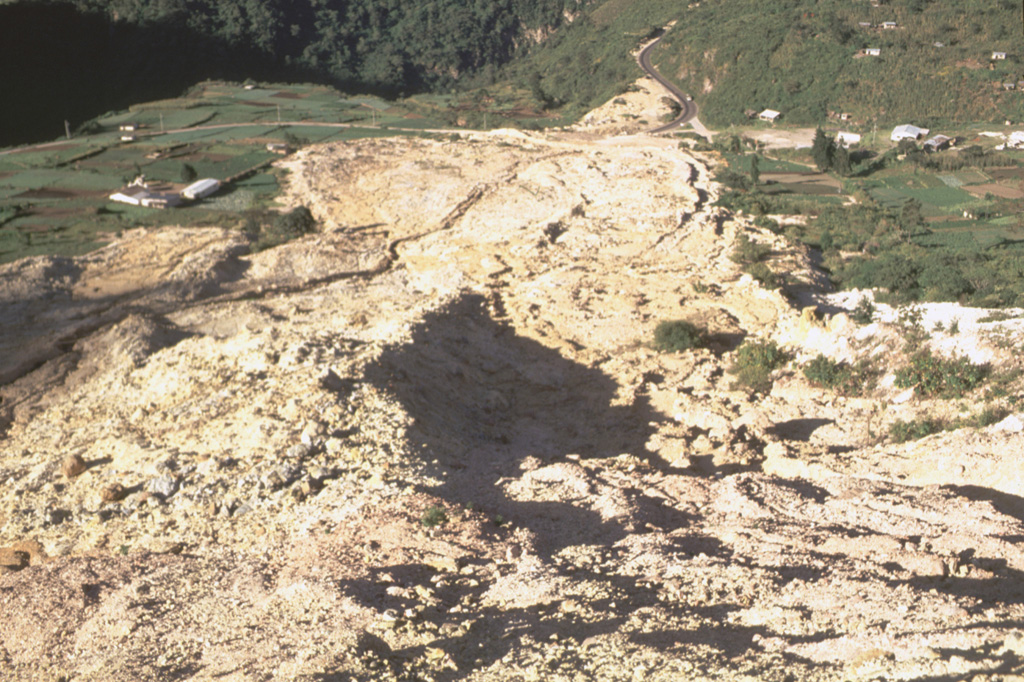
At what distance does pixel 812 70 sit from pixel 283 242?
4383 centimetres

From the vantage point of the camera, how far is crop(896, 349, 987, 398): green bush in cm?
1883

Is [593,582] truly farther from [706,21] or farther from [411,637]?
[706,21]

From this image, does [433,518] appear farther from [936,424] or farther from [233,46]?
[233,46]

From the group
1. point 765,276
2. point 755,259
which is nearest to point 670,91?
point 755,259

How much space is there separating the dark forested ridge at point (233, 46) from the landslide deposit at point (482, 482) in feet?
164

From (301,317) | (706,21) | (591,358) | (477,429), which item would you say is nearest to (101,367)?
(301,317)

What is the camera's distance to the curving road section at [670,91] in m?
60.4

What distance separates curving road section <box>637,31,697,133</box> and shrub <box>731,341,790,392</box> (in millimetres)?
38268

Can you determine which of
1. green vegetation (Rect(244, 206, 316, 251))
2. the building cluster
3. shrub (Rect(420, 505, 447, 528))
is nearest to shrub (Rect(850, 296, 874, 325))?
shrub (Rect(420, 505, 447, 528))

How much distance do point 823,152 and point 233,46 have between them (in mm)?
64705

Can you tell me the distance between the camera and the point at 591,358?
980 inches

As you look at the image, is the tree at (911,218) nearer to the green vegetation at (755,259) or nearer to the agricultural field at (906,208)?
the agricultural field at (906,208)

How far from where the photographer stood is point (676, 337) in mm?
24875

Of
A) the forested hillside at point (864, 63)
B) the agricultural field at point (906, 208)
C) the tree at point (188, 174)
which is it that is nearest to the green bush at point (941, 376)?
the agricultural field at point (906, 208)
